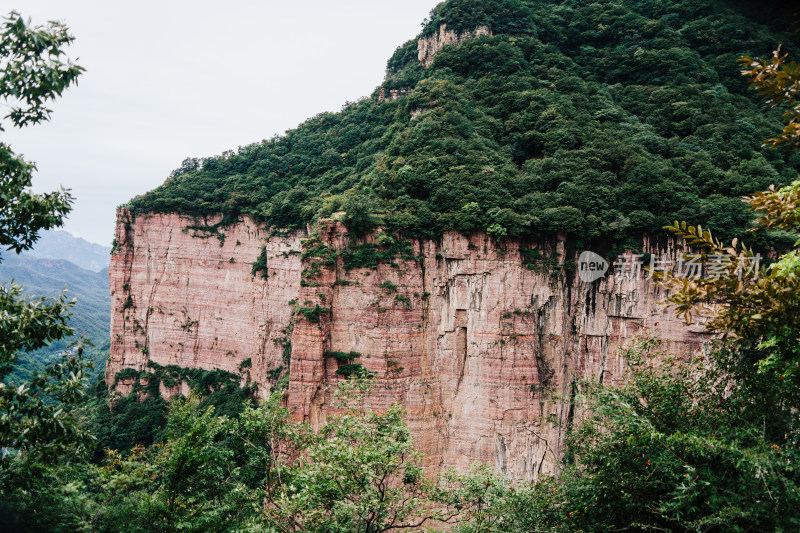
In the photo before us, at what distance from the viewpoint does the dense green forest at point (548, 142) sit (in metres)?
21.1

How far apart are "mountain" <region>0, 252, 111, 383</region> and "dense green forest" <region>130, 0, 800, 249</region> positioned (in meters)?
28.0

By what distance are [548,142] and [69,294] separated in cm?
10187

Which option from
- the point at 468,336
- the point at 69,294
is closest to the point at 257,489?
the point at 468,336

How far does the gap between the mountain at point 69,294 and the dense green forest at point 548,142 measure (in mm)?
27961

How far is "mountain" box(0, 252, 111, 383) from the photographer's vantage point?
60.7 metres

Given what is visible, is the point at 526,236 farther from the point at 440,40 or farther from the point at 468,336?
the point at 440,40

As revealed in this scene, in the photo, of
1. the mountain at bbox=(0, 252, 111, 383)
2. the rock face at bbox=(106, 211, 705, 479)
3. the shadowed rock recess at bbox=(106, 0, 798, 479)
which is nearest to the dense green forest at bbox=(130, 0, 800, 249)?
the shadowed rock recess at bbox=(106, 0, 798, 479)

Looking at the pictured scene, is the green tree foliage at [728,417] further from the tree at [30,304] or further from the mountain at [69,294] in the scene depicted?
the mountain at [69,294]

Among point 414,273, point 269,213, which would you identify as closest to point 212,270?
point 269,213

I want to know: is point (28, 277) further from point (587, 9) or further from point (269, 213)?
point (587, 9)

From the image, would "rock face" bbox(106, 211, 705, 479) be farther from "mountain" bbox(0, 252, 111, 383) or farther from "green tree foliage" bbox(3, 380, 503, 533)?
"mountain" bbox(0, 252, 111, 383)

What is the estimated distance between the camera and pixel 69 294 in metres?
90.9

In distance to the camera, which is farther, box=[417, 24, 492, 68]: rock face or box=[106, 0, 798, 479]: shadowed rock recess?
box=[417, 24, 492, 68]: rock face

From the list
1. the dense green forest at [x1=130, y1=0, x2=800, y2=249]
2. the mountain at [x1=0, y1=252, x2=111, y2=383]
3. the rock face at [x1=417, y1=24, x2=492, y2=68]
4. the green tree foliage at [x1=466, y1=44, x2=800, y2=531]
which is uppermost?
the rock face at [x1=417, y1=24, x2=492, y2=68]
